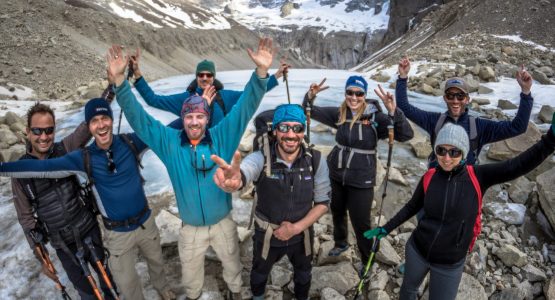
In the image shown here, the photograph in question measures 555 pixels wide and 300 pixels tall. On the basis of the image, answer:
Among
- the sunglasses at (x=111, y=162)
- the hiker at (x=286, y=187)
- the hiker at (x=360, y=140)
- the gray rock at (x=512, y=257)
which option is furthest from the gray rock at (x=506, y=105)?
the sunglasses at (x=111, y=162)

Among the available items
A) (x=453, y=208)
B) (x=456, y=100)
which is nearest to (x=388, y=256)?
(x=453, y=208)

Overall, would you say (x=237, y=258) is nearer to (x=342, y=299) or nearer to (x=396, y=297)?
(x=342, y=299)

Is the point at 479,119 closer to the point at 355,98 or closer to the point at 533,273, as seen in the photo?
the point at 355,98

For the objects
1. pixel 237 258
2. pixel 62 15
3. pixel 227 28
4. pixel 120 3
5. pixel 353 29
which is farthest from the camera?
pixel 353 29

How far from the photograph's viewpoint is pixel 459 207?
278 centimetres

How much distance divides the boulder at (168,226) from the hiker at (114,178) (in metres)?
1.09

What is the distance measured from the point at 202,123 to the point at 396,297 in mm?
3350

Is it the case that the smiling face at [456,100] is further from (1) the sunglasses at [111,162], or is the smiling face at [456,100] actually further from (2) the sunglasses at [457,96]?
(1) the sunglasses at [111,162]

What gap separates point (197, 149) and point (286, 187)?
3.18ft

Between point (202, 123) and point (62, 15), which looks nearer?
point (202, 123)

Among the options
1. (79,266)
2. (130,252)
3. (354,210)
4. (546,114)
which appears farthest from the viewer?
(546,114)

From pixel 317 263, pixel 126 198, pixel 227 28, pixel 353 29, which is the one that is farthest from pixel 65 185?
pixel 353 29

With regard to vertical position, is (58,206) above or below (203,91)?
below

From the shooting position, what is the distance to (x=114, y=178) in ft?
10.6
